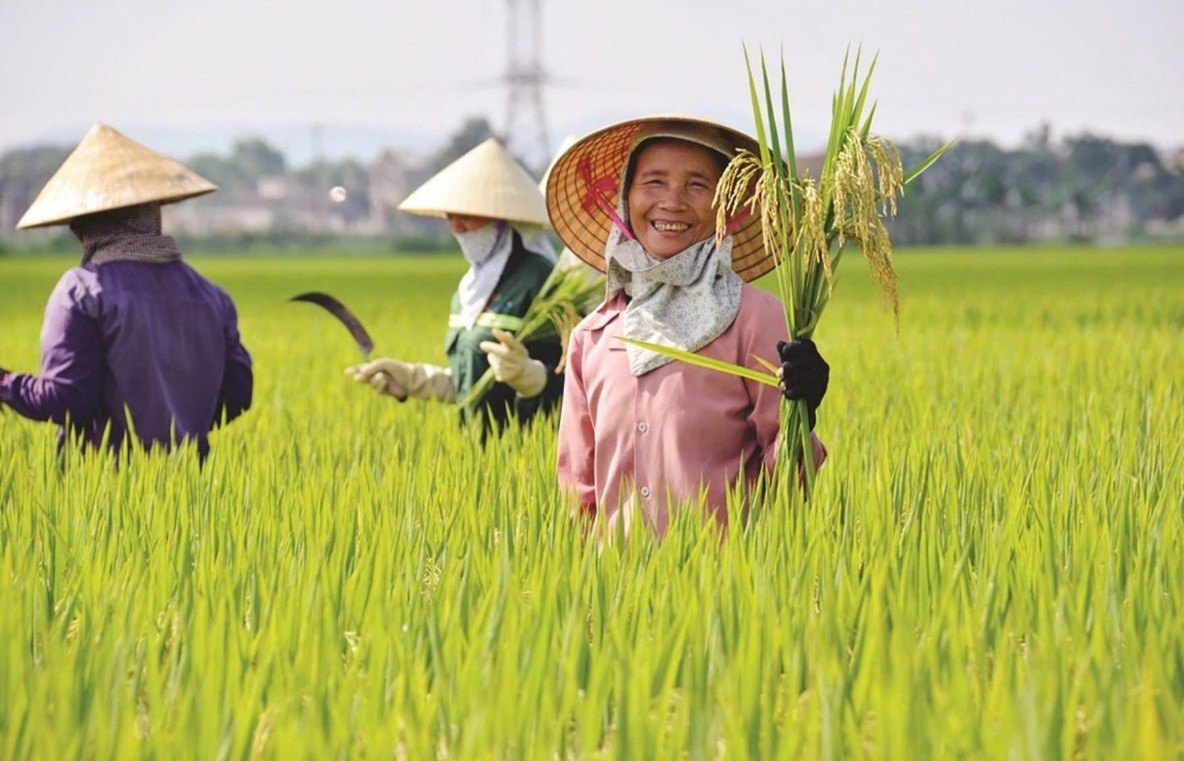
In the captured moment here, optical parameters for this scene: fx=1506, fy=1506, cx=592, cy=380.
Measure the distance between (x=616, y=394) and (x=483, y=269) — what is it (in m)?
1.55

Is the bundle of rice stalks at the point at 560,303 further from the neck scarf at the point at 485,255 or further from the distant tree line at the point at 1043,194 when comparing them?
the distant tree line at the point at 1043,194

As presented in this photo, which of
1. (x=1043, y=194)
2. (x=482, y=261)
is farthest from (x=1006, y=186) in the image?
(x=482, y=261)

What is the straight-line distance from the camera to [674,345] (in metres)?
2.49

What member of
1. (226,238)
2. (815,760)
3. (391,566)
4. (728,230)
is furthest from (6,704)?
(226,238)

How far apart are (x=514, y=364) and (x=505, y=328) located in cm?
31

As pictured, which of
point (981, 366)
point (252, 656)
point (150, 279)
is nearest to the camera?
point (252, 656)

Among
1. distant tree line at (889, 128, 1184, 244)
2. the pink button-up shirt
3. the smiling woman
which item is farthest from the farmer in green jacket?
distant tree line at (889, 128, 1184, 244)

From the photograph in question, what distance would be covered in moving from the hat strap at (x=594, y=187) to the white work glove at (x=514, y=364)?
0.73m

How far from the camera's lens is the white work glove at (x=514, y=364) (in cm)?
357

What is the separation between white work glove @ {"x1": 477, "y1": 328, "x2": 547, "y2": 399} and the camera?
3572mm

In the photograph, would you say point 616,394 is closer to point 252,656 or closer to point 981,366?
point 252,656

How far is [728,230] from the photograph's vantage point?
A: 2480mm

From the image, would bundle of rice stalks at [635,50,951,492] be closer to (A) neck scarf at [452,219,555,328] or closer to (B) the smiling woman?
(B) the smiling woman

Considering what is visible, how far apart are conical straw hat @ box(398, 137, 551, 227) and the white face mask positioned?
50 mm
